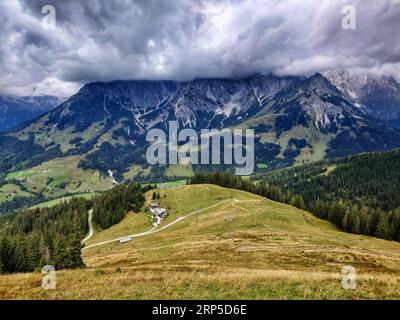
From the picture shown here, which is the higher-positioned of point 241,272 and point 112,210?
point 241,272

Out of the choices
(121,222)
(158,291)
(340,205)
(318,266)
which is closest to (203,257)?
(318,266)

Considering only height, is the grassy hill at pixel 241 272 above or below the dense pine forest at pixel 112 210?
above

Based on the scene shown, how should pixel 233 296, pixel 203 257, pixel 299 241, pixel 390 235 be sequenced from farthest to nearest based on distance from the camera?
1. pixel 390 235
2. pixel 299 241
3. pixel 203 257
4. pixel 233 296

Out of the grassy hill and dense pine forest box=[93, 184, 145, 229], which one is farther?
dense pine forest box=[93, 184, 145, 229]

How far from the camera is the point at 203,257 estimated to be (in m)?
58.5

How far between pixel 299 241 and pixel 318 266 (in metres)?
27.6

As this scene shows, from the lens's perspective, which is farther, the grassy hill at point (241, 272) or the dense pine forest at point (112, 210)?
the dense pine forest at point (112, 210)

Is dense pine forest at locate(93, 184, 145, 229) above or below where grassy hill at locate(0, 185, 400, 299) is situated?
below

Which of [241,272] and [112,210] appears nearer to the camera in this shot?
[241,272]
